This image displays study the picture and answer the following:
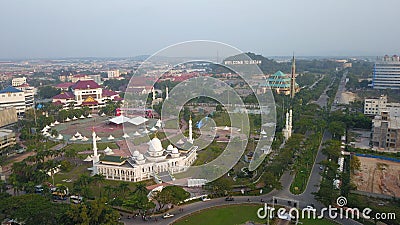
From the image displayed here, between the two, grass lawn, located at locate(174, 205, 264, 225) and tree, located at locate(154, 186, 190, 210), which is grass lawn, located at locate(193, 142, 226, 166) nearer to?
tree, located at locate(154, 186, 190, 210)

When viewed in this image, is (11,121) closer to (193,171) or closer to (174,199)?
(193,171)

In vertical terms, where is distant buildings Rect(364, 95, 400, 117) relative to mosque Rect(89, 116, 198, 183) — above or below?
above

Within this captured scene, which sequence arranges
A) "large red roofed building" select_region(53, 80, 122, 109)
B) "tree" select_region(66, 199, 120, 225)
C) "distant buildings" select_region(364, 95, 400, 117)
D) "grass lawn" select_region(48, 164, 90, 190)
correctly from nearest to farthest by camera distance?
"tree" select_region(66, 199, 120, 225)
"grass lawn" select_region(48, 164, 90, 190)
"distant buildings" select_region(364, 95, 400, 117)
"large red roofed building" select_region(53, 80, 122, 109)

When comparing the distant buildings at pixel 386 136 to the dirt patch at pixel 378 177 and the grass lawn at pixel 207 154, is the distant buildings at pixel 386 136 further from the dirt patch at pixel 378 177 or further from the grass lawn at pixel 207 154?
the grass lawn at pixel 207 154

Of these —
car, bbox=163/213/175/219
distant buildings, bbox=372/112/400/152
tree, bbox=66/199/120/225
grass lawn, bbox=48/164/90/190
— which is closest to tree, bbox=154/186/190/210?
car, bbox=163/213/175/219

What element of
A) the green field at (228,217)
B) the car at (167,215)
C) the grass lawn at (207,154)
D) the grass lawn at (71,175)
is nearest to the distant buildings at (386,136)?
the grass lawn at (207,154)

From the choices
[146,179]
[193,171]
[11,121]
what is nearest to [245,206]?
[193,171]
